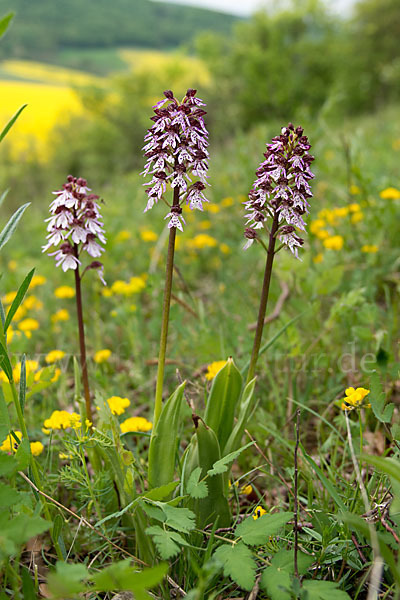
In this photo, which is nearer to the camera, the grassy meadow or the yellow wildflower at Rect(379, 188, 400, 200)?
the grassy meadow

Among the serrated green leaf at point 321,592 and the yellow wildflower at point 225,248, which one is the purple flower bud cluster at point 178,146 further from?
the yellow wildflower at point 225,248

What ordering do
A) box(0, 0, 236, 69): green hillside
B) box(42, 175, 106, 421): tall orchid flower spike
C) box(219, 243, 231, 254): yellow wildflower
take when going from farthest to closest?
box(0, 0, 236, 69): green hillside → box(219, 243, 231, 254): yellow wildflower → box(42, 175, 106, 421): tall orchid flower spike

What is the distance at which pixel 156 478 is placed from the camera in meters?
1.40

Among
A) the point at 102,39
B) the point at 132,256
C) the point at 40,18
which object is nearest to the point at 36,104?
the point at 132,256

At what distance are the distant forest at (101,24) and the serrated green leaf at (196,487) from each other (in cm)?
11379

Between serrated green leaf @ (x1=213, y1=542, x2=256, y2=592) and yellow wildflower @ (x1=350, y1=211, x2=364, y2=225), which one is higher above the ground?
yellow wildflower @ (x1=350, y1=211, x2=364, y2=225)

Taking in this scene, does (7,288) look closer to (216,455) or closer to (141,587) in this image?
(216,455)

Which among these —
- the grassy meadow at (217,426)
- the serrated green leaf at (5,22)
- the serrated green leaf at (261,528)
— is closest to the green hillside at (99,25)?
the grassy meadow at (217,426)

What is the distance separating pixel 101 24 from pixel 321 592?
144 m

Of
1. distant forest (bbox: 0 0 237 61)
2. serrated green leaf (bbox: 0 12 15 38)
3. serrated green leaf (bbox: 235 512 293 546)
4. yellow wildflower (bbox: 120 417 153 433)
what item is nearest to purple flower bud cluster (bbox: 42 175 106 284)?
serrated green leaf (bbox: 0 12 15 38)

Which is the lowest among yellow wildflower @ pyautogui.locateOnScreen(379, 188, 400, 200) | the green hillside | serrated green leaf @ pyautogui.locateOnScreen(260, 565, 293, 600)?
serrated green leaf @ pyautogui.locateOnScreen(260, 565, 293, 600)

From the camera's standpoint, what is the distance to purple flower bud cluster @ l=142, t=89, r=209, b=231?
1.29 metres

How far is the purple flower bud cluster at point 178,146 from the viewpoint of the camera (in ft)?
4.23

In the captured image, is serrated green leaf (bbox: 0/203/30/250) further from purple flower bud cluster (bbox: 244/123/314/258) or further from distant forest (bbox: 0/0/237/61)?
distant forest (bbox: 0/0/237/61)
